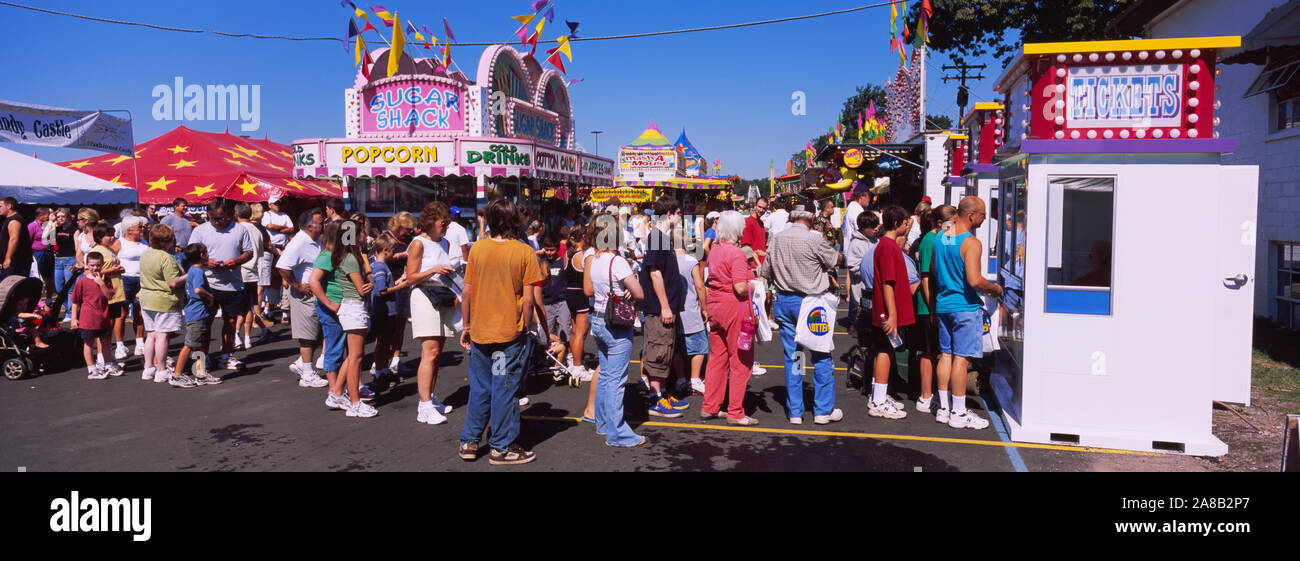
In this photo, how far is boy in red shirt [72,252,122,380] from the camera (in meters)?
7.29

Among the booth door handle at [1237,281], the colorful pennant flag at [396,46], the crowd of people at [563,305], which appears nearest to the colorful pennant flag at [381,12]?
the colorful pennant flag at [396,46]

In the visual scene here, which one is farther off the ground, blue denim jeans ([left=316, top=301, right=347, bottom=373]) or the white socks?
blue denim jeans ([left=316, top=301, right=347, bottom=373])

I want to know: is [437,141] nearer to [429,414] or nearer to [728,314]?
[429,414]

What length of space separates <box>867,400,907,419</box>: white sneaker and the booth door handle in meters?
2.43

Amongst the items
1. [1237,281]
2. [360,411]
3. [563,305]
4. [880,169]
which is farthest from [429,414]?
[880,169]

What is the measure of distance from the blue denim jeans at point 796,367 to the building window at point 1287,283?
7.73m

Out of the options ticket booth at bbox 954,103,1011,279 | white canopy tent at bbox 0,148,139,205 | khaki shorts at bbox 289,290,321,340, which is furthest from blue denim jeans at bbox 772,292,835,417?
white canopy tent at bbox 0,148,139,205

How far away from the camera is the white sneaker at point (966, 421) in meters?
5.66

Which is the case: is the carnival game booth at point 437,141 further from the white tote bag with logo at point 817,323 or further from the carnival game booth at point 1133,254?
the carnival game booth at point 1133,254

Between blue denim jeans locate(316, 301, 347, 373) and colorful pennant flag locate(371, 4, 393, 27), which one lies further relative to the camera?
colorful pennant flag locate(371, 4, 393, 27)

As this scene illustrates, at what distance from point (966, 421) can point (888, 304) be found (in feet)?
3.50

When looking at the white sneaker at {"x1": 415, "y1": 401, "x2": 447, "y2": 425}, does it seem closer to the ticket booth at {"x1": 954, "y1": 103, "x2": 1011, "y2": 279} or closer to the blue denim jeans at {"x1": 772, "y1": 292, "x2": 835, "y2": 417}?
the blue denim jeans at {"x1": 772, "y1": 292, "x2": 835, "y2": 417}

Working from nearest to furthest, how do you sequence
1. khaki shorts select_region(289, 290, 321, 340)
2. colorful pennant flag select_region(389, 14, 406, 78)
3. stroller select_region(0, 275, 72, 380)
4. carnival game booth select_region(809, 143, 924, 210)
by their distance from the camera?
khaki shorts select_region(289, 290, 321, 340), stroller select_region(0, 275, 72, 380), colorful pennant flag select_region(389, 14, 406, 78), carnival game booth select_region(809, 143, 924, 210)

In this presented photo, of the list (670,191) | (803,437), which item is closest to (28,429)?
(803,437)
